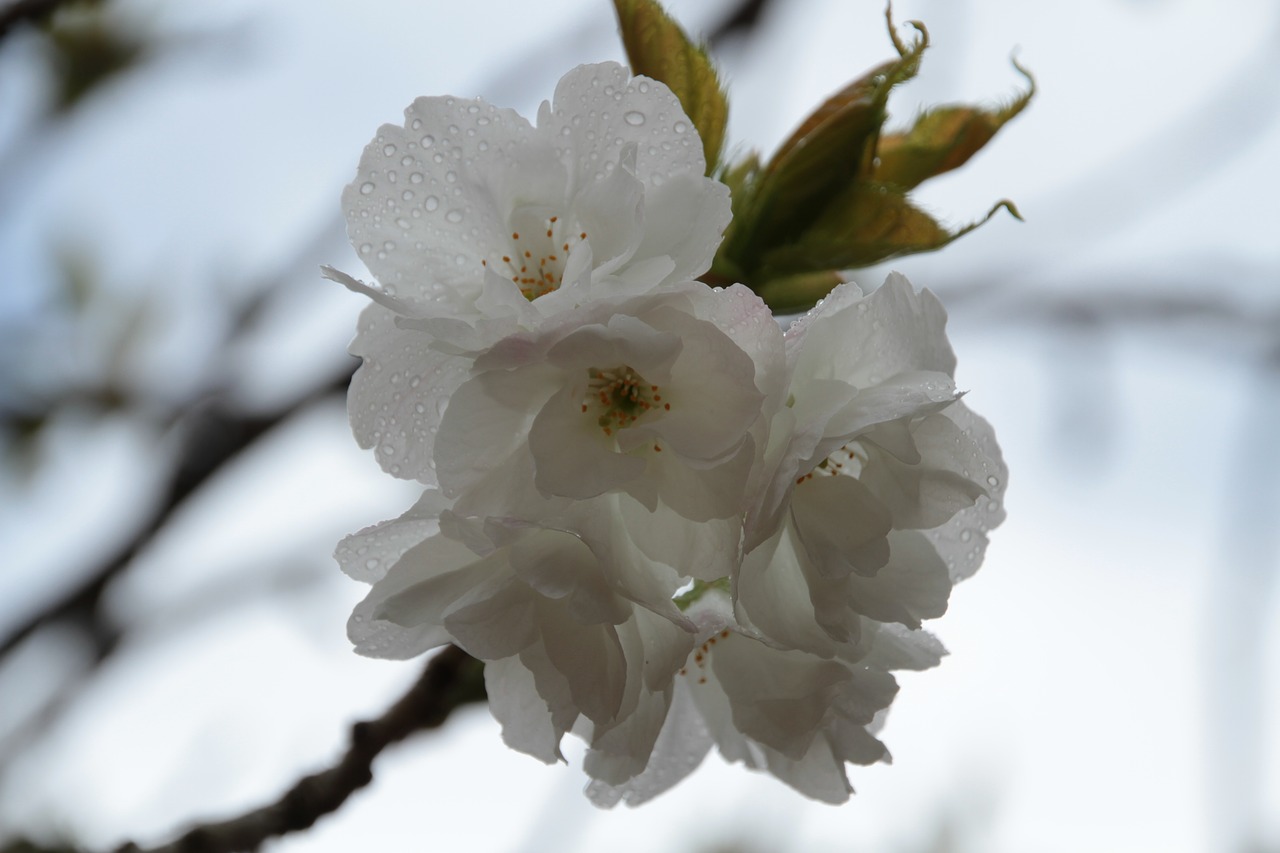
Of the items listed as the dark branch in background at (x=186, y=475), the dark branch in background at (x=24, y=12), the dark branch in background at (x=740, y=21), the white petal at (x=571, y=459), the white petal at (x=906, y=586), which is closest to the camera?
the white petal at (x=571, y=459)

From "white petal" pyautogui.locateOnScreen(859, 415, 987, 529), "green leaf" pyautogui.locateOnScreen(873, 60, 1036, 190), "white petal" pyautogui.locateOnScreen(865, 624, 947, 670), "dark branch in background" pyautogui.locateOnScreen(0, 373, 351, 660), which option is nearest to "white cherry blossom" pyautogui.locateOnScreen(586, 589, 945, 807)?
"white petal" pyautogui.locateOnScreen(865, 624, 947, 670)

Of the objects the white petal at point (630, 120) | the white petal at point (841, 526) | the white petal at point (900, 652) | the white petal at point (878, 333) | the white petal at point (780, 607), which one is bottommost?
the white petal at point (900, 652)

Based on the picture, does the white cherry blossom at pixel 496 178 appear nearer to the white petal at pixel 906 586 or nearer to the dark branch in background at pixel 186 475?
the white petal at pixel 906 586

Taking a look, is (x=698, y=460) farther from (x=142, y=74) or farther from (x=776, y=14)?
(x=142, y=74)

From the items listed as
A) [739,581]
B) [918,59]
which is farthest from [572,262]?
[918,59]

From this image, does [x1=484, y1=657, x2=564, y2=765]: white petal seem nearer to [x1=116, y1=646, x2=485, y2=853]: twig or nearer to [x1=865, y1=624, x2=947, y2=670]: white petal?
[x1=116, y1=646, x2=485, y2=853]: twig

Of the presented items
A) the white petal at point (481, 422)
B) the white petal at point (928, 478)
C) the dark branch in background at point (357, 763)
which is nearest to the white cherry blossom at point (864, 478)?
the white petal at point (928, 478)

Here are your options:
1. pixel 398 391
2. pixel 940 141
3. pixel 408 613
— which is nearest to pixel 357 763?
pixel 408 613

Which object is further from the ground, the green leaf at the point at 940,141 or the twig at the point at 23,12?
the twig at the point at 23,12

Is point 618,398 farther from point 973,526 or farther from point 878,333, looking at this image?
point 973,526

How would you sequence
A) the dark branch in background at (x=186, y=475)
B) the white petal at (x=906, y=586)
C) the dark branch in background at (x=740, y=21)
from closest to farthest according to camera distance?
the white petal at (x=906, y=586) → the dark branch in background at (x=186, y=475) → the dark branch in background at (x=740, y=21)
